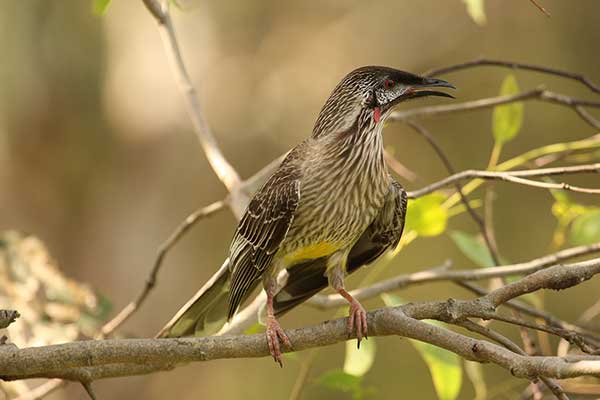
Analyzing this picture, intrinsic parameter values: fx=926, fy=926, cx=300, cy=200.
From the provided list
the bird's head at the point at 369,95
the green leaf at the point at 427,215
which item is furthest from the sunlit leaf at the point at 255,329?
the bird's head at the point at 369,95

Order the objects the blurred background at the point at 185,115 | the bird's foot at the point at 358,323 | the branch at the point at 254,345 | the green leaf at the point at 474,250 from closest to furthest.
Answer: the branch at the point at 254,345, the bird's foot at the point at 358,323, the green leaf at the point at 474,250, the blurred background at the point at 185,115

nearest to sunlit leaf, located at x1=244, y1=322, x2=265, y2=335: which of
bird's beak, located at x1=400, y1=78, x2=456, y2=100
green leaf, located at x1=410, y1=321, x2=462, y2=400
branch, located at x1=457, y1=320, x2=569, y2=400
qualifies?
green leaf, located at x1=410, y1=321, x2=462, y2=400

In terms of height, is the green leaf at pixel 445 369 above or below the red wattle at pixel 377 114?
below

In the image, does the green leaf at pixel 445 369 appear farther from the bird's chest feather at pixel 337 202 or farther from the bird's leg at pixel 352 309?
the bird's chest feather at pixel 337 202

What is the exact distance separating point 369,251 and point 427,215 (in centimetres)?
34

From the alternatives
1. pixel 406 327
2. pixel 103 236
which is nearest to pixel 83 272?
pixel 103 236

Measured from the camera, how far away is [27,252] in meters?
4.26

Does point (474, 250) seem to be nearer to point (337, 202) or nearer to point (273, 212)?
point (337, 202)

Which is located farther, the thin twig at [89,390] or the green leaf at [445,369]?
the green leaf at [445,369]

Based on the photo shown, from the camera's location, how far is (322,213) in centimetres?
379

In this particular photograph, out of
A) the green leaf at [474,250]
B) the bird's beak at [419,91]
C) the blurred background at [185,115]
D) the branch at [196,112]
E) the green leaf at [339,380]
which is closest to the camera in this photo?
the green leaf at [339,380]

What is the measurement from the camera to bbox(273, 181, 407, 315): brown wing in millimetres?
3939

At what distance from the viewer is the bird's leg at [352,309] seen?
3148 millimetres

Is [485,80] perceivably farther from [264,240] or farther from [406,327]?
[406,327]
